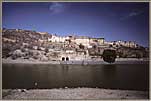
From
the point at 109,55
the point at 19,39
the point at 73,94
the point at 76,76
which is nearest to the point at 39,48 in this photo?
the point at 19,39

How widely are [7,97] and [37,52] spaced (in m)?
0.66

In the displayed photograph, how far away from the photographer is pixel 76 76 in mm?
3348

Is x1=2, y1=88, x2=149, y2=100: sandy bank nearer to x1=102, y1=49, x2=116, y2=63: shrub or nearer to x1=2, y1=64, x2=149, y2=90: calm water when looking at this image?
x1=2, y1=64, x2=149, y2=90: calm water

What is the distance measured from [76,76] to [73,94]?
23cm

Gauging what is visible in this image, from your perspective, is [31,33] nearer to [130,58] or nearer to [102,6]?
[102,6]

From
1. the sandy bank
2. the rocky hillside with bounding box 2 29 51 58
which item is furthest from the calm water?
the rocky hillside with bounding box 2 29 51 58

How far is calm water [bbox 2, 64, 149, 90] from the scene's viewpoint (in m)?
3.31

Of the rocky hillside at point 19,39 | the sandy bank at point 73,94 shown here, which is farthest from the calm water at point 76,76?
the rocky hillside at point 19,39

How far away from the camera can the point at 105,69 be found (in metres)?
3.41

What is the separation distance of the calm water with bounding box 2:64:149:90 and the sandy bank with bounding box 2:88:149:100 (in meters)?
0.06

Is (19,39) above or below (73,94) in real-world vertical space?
above

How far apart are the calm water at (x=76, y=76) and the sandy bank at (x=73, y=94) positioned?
56 mm

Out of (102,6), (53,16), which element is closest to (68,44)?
(53,16)

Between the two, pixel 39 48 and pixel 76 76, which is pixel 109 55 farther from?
pixel 39 48
